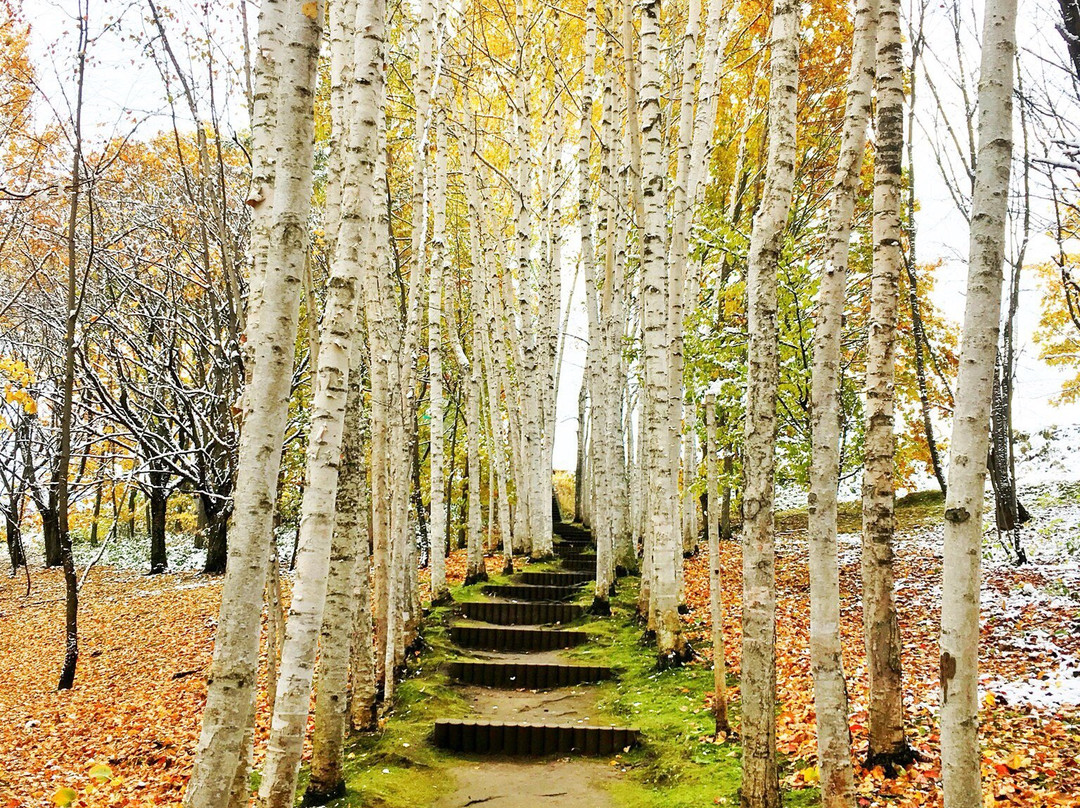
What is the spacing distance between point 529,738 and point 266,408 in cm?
449

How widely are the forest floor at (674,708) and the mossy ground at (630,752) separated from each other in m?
0.02

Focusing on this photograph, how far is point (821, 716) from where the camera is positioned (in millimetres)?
3484

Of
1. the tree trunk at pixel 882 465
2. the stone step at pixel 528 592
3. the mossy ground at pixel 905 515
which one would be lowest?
the stone step at pixel 528 592

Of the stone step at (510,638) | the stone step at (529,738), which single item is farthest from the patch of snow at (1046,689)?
the stone step at (510,638)

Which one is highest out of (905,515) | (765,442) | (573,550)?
(765,442)

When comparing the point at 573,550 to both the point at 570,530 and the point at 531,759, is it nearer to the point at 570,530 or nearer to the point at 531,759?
the point at 570,530

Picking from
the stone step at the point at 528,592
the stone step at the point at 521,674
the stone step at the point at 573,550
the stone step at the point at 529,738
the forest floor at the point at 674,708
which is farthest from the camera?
the stone step at the point at 573,550

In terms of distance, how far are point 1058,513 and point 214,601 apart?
1691cm

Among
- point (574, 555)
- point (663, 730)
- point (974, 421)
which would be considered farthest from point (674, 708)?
point (574, 555)

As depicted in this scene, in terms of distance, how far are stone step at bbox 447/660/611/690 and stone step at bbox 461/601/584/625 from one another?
6.37ft

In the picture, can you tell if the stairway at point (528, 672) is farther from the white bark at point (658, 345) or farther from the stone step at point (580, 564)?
the white bark at point (658, 345)

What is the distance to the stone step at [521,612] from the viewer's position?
1011cm

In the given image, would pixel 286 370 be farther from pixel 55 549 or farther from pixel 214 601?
pixel 55 549

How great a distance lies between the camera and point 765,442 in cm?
402
